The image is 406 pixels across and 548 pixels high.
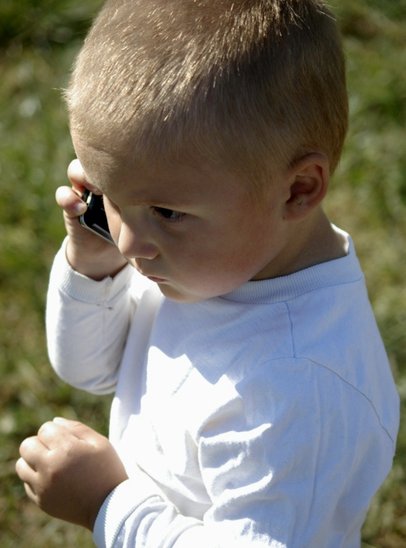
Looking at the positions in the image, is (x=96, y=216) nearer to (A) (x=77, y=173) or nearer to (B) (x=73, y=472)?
(A) (x=77, y=173)

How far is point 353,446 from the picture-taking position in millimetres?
1569

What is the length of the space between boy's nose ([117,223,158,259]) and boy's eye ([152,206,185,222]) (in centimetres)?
5

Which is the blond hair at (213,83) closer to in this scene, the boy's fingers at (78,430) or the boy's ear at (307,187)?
the boy's ear at (307,187)

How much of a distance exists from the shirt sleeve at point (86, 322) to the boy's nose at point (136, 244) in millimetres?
374

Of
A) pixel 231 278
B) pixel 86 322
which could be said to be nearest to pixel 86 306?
pixel 86 322

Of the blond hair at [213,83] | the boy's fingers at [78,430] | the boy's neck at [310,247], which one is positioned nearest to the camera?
Answer: the blond hair at [213,83]

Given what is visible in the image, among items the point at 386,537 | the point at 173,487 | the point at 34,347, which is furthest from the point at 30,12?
the point at 173,487

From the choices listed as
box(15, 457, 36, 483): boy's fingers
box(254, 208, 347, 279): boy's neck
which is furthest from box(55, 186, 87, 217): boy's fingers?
box(15, 457, 36, 483): boy's fingers

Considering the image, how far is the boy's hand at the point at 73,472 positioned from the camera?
1.83 metres

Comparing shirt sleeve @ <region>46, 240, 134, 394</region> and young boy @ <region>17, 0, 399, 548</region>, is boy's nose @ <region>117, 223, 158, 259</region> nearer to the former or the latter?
young boy @ <region>17, 0, 399, 548</region>

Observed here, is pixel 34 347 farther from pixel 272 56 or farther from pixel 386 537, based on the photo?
pixel 272 56

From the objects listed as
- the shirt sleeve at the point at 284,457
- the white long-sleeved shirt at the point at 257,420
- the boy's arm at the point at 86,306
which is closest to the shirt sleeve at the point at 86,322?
the boy's arm at the point at 86,306

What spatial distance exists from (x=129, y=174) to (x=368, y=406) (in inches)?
21.3

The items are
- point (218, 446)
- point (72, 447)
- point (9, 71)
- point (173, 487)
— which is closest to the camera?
point (218, 446)
